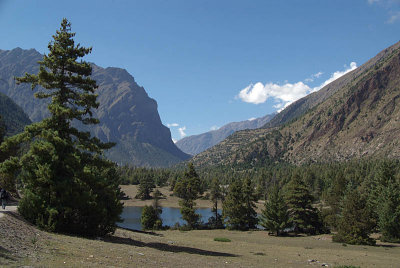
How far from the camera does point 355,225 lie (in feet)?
139

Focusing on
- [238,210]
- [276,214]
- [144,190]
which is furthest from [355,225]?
[144,190]

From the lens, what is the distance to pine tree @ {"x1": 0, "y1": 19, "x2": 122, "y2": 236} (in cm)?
2145

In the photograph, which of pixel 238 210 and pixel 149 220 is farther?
pixel 149 220

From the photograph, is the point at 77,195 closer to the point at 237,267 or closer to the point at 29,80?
the point at 29,80

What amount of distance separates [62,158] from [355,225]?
40598 millimetres

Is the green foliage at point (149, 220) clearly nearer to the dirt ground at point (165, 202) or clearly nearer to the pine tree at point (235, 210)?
the pine tree at point (235, 210)

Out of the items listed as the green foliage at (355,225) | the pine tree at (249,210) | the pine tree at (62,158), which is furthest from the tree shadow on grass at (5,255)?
the pine tree at (249,210)

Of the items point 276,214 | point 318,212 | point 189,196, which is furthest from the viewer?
point 189,196

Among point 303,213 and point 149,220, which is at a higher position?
point 303,213

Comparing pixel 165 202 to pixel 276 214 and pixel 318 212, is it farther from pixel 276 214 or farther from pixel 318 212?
pixel 318 212

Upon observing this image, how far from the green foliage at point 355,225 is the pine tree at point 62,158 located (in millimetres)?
34733

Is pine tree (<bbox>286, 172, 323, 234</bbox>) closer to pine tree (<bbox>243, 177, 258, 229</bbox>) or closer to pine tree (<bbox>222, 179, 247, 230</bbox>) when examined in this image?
pine tree (<bbox>243, 177, 258, 229</bbox>)

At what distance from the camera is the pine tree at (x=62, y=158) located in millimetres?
21453

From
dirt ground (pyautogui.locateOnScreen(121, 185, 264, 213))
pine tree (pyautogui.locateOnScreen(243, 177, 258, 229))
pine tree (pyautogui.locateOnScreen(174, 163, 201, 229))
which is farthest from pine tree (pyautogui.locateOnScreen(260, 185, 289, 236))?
dirt ground (pyautogui.locateOnScreen(121, 185, 264, 213))
